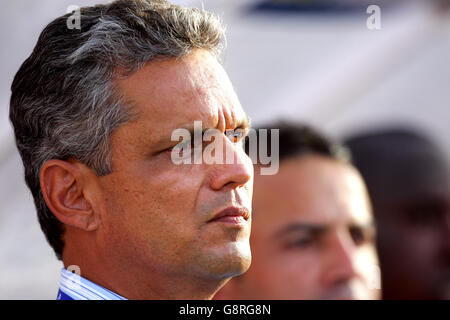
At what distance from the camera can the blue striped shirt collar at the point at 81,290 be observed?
5.95ft

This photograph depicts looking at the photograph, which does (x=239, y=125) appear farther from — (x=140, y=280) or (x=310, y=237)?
(x=310, y=237)

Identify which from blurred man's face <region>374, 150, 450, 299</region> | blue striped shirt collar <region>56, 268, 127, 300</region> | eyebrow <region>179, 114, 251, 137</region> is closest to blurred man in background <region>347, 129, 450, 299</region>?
blurred man's face <region>374, 150, 450, 299</region>

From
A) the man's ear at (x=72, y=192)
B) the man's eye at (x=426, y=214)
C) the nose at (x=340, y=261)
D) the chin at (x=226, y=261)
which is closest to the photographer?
the chin at (x=226, y=261)

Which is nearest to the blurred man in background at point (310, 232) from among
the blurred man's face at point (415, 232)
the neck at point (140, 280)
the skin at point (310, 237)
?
the skin at point (310, 237)

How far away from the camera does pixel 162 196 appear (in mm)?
1728

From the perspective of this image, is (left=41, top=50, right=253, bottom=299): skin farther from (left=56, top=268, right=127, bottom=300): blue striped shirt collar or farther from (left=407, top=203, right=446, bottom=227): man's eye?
(left=407, top=203, right=446, bottom=227): man's eye

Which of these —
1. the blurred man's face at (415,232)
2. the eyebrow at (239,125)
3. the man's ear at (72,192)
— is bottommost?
the man's ear at (72,192)

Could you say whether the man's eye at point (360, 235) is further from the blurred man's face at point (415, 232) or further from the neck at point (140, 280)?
the neck at point (140, 280)

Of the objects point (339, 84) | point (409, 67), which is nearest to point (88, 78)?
point (339, 84)

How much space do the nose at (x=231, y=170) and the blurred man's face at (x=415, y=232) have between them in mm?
1955

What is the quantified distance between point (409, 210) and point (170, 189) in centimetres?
223

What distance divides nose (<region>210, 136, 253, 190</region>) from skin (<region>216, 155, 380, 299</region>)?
0.96 metres

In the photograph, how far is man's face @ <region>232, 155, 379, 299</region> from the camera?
2645 millimetres

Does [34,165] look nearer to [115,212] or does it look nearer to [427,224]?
[115,212]
